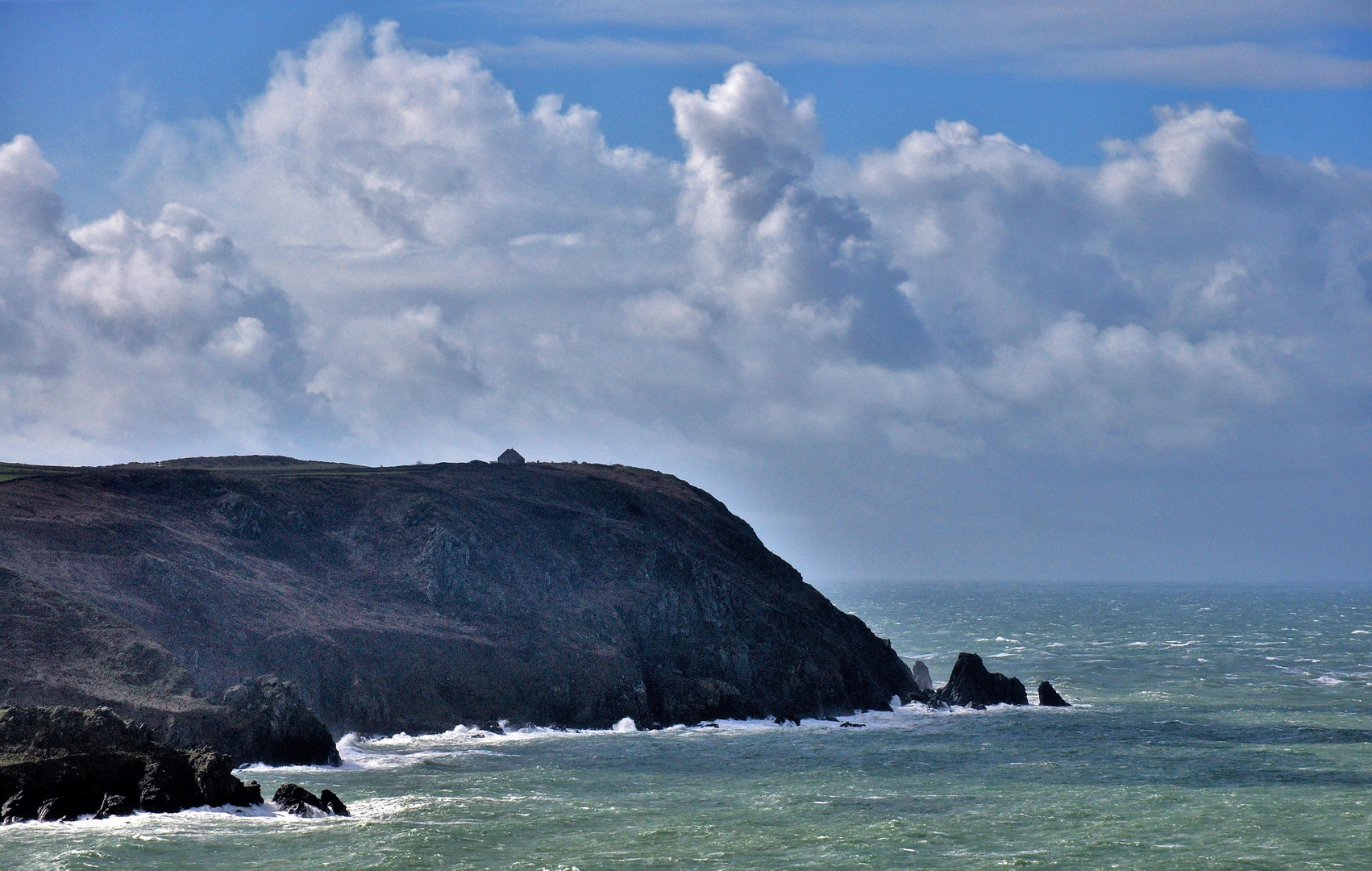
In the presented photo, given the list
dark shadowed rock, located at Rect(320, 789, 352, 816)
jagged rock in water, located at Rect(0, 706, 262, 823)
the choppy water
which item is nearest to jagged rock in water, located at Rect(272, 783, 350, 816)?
dark shadowed rock, located at Rect(320, 789, 352, 816)

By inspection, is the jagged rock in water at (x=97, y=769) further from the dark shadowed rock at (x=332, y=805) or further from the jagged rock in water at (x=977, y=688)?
the jagged rock in water at (x=977, y=688)

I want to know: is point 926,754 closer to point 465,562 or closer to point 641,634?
point 641,634

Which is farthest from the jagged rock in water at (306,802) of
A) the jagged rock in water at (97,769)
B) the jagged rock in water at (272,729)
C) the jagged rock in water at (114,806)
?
the jagged rock in water at (272,729)

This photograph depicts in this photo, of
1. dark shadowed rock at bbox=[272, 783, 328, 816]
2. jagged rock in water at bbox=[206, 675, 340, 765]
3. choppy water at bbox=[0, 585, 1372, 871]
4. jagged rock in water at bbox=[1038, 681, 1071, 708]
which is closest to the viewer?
choppy water at bbox=[0, 585, 1372, 871]

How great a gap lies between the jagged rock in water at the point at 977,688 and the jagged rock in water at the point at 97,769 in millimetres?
58519

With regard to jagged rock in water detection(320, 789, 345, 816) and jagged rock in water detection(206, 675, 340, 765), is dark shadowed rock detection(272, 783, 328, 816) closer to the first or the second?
jagged rock in water detection(320, 789, 345, 816)

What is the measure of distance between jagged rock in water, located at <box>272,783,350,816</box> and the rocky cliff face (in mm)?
14136

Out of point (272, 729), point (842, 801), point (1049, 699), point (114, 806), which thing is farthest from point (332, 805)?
point (1049, 699)

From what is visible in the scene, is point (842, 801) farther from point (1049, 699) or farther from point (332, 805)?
point (1049, 699)

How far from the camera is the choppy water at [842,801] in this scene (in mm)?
44656

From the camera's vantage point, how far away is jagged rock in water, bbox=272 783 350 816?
50688 millimetres

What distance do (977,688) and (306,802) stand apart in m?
58.6

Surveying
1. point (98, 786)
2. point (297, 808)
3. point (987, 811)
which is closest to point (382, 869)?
point (297, 808)

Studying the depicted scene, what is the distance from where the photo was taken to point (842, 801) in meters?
55.9
